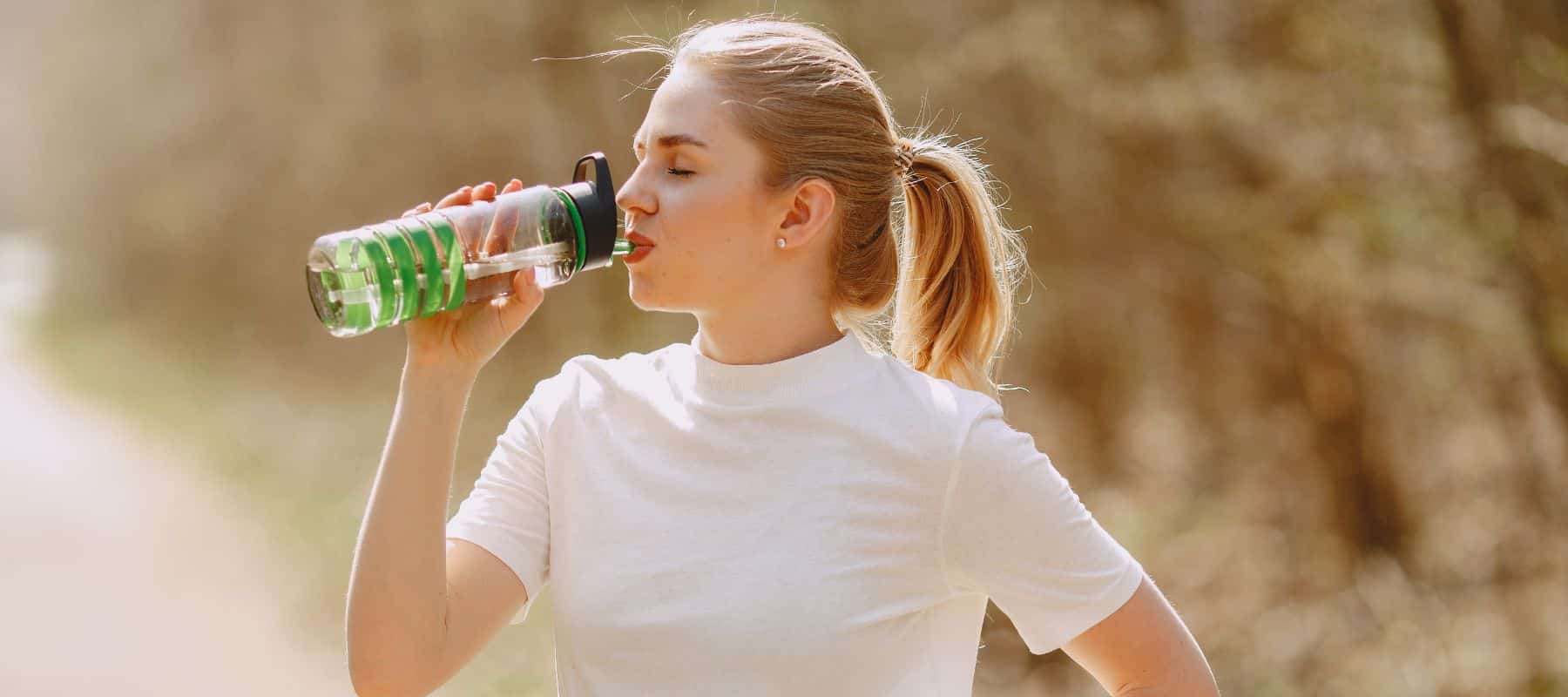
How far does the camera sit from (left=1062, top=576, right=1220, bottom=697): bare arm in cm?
129

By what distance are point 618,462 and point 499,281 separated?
199 millimetres

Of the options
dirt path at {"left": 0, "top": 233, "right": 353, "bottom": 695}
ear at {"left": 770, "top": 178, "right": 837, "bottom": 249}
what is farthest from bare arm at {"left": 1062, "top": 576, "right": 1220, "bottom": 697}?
dirt path at {"left": 0, "top": 233, "right": 353, "bottom": 695}

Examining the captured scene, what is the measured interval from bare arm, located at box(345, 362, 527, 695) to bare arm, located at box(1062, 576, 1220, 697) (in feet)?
1.83

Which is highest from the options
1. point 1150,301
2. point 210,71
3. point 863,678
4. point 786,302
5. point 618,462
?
point 786,302

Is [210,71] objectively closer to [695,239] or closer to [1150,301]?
[1150,301]

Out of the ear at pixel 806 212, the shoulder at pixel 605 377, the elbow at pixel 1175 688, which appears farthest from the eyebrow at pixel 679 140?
the elbow at pixel 1175 688

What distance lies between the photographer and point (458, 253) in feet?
4.17

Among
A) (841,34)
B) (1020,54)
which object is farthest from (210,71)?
(1020,54)

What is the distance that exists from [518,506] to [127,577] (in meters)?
3.47

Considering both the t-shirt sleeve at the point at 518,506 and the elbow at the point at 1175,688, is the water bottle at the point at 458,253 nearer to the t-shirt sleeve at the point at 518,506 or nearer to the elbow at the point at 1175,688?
the t-shirt sleeve at the point at 518,506

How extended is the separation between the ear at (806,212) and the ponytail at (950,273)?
0.46ft

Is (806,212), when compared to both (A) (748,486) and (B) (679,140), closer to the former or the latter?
(B) (679,140)

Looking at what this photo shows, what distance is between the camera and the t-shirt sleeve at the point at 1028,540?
4.13ft

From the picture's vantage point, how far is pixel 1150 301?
4.39 m
